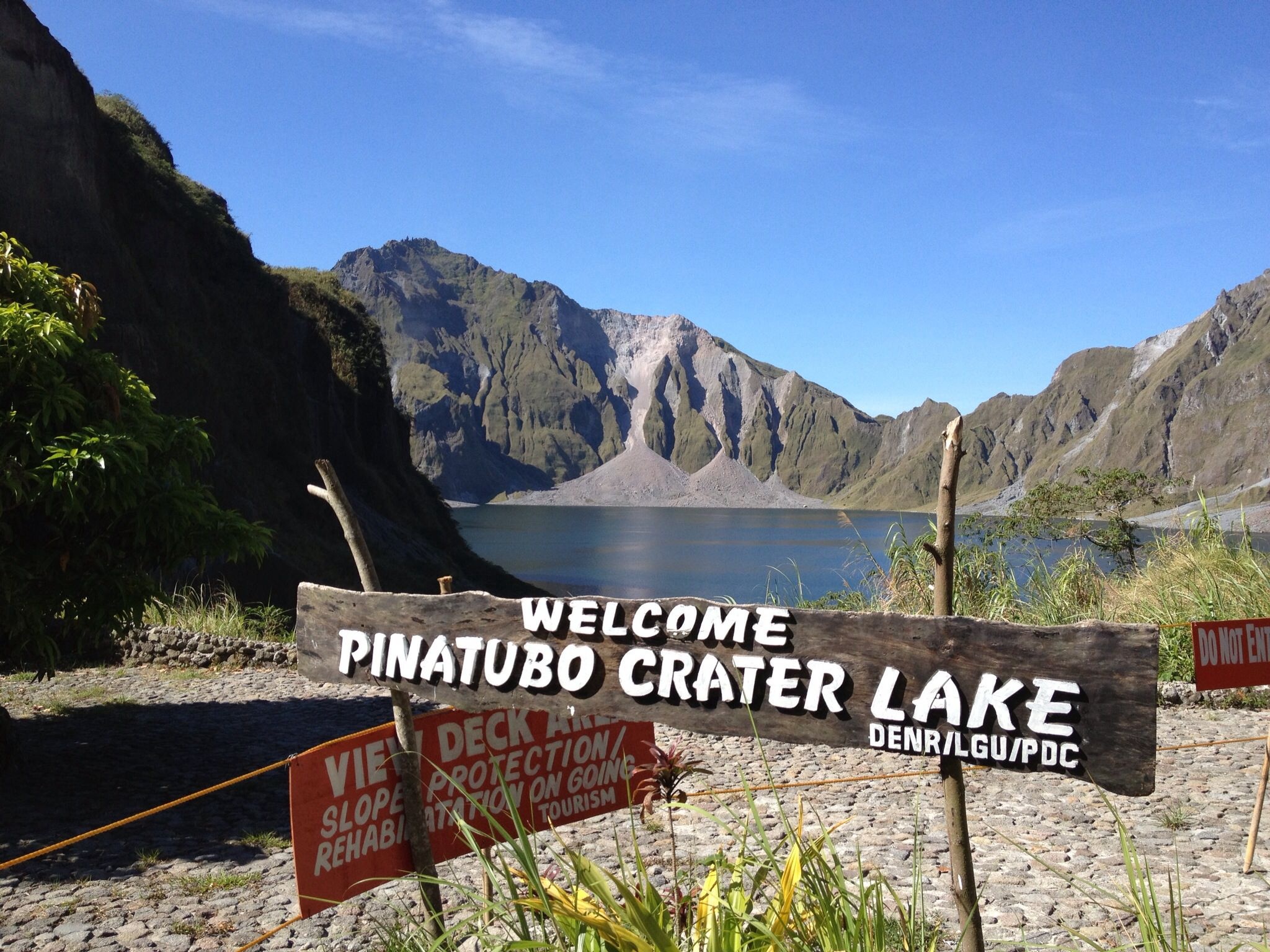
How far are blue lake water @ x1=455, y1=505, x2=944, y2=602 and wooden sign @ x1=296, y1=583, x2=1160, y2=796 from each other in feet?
24.6

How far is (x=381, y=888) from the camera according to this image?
16.9 ft

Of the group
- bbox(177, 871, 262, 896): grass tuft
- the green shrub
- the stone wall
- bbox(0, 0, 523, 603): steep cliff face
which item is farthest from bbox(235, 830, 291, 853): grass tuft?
bbox(0, 0, 523, 603): steep cliff face

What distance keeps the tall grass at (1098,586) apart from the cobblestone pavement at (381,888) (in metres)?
1.31

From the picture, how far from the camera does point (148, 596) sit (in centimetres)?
722

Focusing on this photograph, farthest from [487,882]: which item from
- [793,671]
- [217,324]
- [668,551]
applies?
[668,551]

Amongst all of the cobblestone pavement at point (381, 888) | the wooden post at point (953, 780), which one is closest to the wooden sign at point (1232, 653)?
the cobblestone pavement at point (381, 888)

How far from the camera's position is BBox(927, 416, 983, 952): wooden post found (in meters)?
2.76

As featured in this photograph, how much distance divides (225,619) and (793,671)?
11479mm

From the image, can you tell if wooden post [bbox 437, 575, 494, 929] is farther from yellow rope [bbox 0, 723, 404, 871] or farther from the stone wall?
the stone wall

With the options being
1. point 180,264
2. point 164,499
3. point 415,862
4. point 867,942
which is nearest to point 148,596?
point 164,499

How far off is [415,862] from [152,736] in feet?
20.1

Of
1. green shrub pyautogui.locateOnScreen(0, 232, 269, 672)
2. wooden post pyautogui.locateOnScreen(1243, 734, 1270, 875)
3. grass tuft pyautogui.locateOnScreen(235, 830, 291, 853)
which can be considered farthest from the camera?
green shrub pyautogui.locateOnScreen(0, 232, 269, 672)

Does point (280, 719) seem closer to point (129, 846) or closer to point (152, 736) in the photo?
point (152, 736)

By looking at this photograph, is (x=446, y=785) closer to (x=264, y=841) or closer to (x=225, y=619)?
(x=264, y=841)
